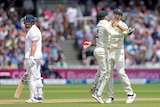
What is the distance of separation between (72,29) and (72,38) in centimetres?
50

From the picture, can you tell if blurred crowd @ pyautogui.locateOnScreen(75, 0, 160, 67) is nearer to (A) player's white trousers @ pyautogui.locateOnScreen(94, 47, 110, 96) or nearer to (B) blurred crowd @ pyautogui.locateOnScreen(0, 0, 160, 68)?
(B) blurred crowd @ pyautogui.locateOnScreen(0, 0, 160, 68)

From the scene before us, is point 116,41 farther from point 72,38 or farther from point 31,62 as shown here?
point 72,38

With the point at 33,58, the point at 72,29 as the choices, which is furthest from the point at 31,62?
the point at 72,29

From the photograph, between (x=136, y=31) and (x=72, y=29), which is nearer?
(x=136, y=31)

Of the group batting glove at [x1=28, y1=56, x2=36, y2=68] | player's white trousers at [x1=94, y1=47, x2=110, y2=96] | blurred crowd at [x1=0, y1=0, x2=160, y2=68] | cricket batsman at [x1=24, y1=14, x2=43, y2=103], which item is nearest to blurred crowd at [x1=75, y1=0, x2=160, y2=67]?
blurred crowd at [x1=0, y1=0, x2=160, y2=68]

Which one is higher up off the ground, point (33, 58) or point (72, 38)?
point (33, 58)

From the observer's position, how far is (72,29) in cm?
3005

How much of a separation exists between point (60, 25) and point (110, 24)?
15.0 meters

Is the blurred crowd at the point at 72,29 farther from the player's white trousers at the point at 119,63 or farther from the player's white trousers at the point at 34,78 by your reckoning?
the player's white trousers at the point at 119,63

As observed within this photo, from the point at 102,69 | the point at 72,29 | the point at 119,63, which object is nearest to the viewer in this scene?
the point at 119,63

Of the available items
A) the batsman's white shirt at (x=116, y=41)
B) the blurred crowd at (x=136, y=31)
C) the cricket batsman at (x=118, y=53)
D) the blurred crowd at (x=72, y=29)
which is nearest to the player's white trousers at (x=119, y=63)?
the cricket batsman at (x=118, y=53)

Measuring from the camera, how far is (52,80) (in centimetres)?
2536

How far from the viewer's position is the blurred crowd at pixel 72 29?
1075 inches

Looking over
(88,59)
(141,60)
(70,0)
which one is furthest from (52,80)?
(70,0)
